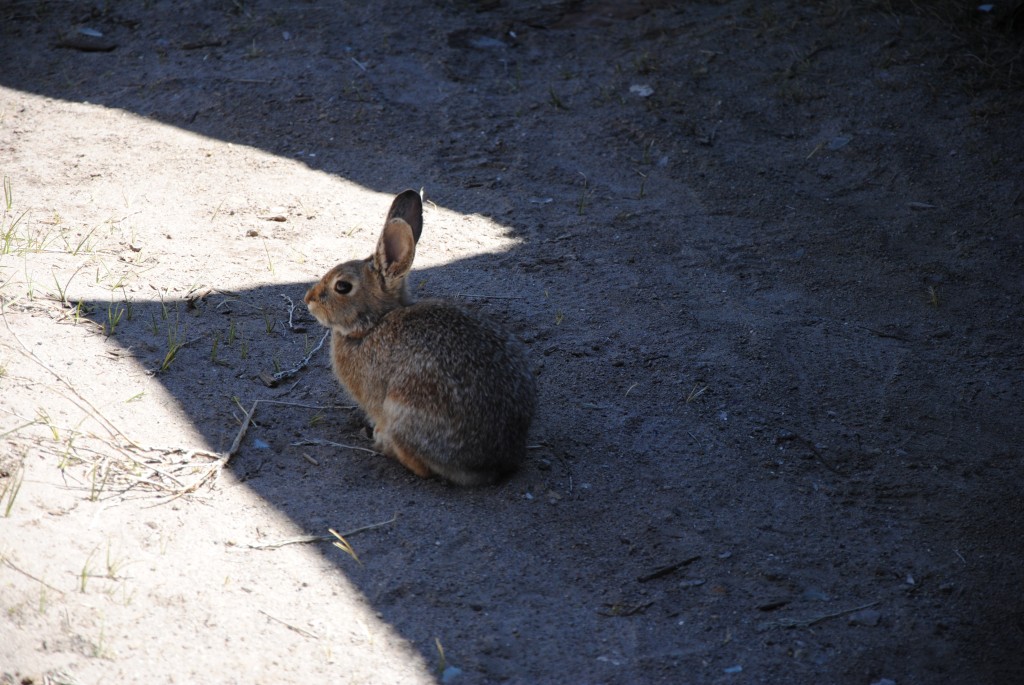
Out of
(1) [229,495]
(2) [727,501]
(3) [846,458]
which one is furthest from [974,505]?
(1) [229,495]

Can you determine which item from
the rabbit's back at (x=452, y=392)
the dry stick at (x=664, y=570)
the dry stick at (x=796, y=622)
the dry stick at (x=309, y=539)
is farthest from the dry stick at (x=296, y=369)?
the dry stick at (x=796, y=622)

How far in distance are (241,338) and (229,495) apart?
1.32 meters

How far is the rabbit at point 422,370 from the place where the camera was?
4672 millimetres

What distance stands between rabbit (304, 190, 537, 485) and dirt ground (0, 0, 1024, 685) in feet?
0.72

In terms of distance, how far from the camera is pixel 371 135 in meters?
7.86

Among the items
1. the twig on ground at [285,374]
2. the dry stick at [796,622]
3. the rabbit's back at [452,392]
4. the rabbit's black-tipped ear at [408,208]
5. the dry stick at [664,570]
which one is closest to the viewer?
the dry stick at [796,622]

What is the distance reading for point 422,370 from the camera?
4.74 meters

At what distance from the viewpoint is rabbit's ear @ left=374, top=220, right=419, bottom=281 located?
4867 millimetres

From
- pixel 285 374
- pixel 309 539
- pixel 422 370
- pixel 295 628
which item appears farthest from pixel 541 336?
pixel 295 628

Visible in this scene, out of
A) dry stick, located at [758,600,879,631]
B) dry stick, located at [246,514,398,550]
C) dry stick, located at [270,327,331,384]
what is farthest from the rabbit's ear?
dry stick, located at [758,600,879,631]

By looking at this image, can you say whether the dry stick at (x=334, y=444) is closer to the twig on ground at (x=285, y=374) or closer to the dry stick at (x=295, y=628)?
the twig on ground at (x=285, y=374)

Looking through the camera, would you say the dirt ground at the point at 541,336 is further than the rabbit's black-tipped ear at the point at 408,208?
No

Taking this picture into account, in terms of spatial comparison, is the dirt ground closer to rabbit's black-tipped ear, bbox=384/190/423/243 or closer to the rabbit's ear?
the rabbit's ear

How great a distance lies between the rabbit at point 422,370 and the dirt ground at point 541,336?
0.72 feet
